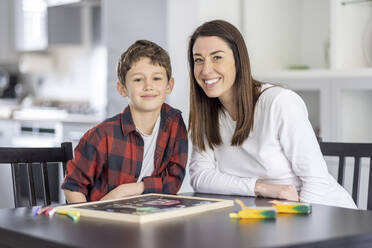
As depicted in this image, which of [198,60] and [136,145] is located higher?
[198,60]

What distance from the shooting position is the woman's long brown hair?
1.90m

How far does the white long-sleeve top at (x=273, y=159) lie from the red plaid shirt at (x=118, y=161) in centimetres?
11

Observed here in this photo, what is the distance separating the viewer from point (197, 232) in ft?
3.66

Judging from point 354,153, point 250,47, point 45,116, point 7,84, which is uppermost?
point 250,47

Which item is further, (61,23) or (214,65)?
(61,23)

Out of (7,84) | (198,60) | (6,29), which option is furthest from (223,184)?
Result: (7,84)

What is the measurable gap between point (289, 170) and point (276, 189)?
6.6 inches

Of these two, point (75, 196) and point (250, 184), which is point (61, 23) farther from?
point (250, 184)

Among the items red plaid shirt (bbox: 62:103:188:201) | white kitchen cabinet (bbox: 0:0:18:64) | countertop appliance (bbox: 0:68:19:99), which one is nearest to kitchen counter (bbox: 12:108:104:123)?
white kitchen cabinet (bbox: 0:0:18:64)

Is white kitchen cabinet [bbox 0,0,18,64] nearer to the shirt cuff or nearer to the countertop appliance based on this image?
the countertop appliance

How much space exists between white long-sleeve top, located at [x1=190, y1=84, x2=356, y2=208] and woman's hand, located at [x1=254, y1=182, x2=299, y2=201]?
28 mm

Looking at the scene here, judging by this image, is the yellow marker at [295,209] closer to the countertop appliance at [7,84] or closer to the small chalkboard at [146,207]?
the small chalkboard at [146,207]

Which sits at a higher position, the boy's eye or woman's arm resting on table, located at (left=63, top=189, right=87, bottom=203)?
the boy's eye

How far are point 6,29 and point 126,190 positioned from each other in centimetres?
478
